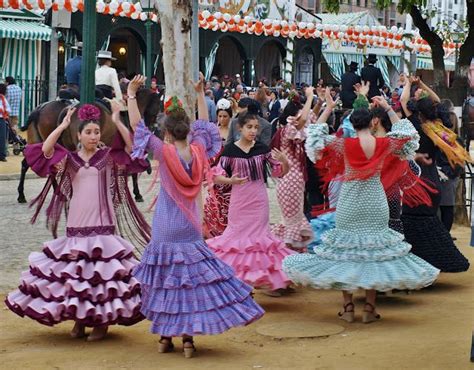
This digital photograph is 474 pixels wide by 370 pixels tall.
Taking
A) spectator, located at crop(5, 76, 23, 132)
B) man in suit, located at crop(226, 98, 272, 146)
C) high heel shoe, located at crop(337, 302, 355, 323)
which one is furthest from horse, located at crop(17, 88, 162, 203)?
spectator, located at crop(5, 76, 23, 132)

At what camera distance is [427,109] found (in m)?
11.2

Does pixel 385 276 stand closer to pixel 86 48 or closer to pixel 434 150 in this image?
pixel 434 150

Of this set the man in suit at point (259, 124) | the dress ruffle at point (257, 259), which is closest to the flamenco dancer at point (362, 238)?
the dress ruffle at point (257, 259)

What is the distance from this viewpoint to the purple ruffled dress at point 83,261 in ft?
27.0

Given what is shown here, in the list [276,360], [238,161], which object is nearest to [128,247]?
[276,360]

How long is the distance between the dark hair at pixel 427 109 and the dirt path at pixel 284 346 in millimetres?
2020

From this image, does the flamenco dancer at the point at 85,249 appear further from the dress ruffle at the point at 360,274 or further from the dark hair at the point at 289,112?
the dark hair at the point at 289,112

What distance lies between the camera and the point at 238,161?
1033 centimetres

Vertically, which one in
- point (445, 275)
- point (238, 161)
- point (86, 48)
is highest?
point (86, 48)

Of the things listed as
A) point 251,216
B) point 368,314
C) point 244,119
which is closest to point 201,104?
point 244,119

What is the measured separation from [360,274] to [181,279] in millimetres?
1735

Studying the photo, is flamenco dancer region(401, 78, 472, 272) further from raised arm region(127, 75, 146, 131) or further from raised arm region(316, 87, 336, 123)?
raised arm region(127, 75, 146, 131)

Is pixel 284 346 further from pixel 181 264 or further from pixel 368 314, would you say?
→ pixel 368 314

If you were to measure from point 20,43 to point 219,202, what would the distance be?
2081cm
